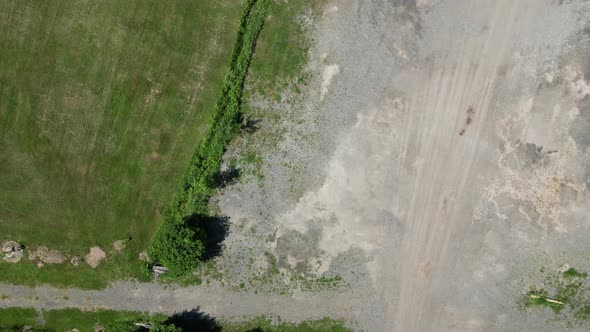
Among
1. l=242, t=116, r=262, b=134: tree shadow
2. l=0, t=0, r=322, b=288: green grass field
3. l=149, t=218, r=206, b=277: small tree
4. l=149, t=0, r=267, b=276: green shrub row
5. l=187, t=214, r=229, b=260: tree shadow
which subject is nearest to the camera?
l=149, t=218, r=206, b=277: small tree

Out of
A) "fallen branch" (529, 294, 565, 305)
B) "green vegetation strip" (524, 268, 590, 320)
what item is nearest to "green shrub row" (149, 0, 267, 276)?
"fallen branch" (529, 294, 565, 305)

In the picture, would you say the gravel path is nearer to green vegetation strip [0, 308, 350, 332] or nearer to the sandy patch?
green vegetation strip [0, 308, 350, 332]

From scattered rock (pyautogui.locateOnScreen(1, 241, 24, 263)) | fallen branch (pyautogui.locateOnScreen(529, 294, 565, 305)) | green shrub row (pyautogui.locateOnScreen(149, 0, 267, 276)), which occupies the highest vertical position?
green shrub row (pyautogui.locateOnScreen(149, 0, 267, 276))

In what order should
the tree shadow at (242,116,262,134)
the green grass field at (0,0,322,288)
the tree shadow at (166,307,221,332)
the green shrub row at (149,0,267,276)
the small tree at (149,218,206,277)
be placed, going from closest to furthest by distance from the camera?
the small tree at (149,218,206,277) < the green shrub row at (149,0,267,276) < the green grass field at (0,0,322,288) < the tree shadow at (242,116,262,134) < the tree shadow at (166,307,221,332)

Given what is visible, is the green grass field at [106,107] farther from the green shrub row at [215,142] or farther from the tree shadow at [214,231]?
the tree shadow at [214,231]

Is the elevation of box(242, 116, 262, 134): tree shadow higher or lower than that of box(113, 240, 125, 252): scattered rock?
higher

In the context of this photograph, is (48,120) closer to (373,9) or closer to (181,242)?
(181,242)

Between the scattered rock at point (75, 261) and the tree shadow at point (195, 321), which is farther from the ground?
the scattered rock at point (75, 261)

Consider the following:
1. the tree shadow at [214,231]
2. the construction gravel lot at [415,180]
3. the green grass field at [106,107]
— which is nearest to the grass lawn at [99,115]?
the green grass field at [106,107]
